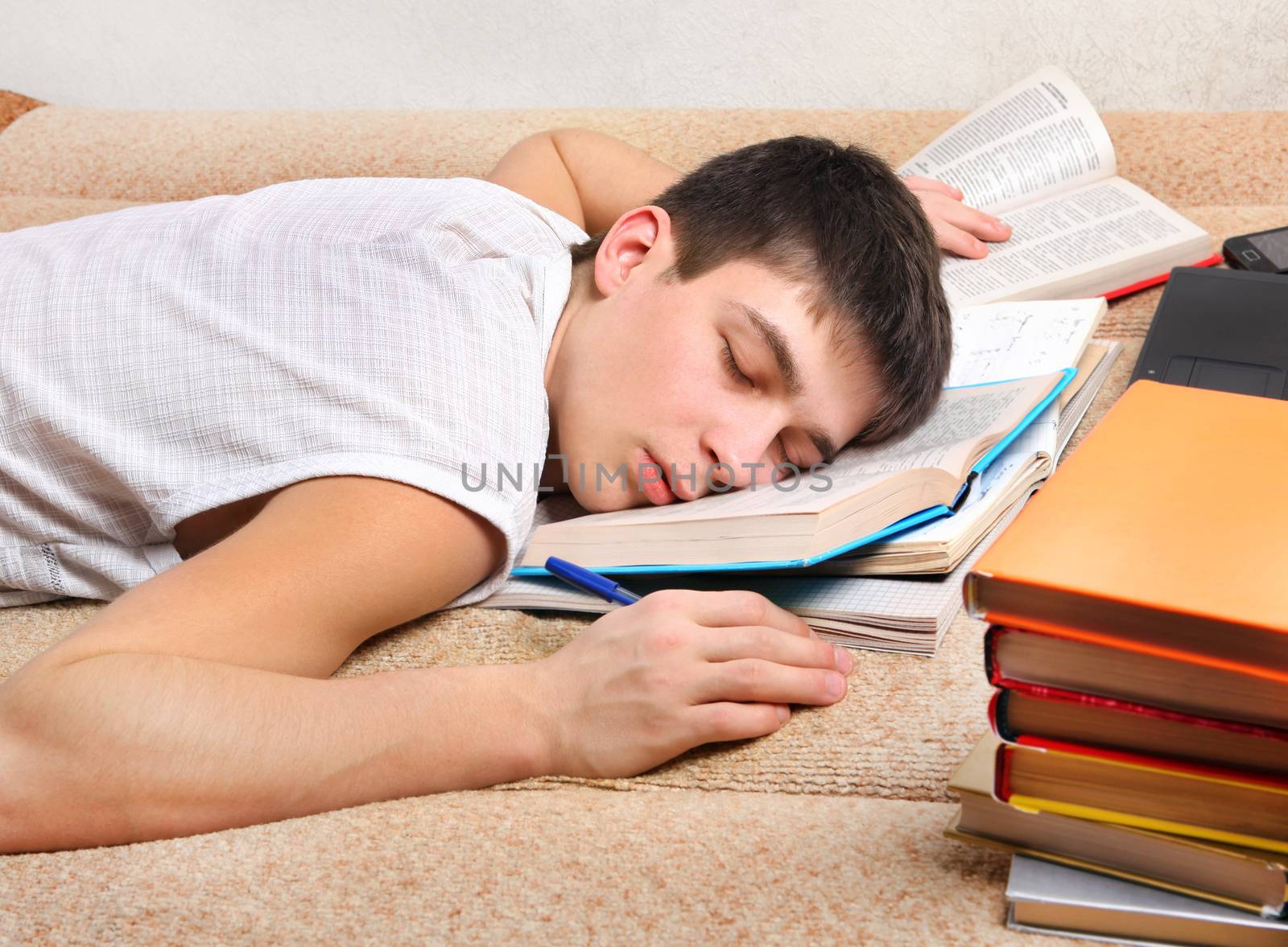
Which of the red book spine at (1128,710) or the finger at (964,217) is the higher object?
the red book spine at (1128,710)

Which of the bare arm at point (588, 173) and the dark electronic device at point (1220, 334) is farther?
the bare arm at point (588, 173)

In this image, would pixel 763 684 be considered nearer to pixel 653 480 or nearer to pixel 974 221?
pixel 653 480

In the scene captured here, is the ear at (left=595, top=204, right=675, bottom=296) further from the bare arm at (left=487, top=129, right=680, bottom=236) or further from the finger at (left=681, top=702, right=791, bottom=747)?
the finger at (left=681, top=702, right=791, bottom=747)

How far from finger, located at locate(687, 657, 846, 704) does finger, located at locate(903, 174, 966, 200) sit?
812 millimetres

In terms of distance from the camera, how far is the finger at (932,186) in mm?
1384

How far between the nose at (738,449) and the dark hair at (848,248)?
3.9 inches

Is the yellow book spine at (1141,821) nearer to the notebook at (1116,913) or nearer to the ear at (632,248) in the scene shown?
the notebook at (1116,913)

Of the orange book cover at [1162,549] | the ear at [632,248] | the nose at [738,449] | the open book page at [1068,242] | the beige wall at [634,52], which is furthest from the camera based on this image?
the beige wall at [634,52]

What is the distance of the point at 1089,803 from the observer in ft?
1.65

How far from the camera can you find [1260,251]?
135cm

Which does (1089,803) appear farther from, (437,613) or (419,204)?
(419,204)

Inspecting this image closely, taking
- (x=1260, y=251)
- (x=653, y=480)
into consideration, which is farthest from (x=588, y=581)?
(x=1260, y=251)

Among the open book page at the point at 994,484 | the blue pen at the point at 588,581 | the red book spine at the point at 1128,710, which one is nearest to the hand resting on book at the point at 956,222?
the open book page at the point at 994,484

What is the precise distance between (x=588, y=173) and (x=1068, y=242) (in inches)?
24.3
